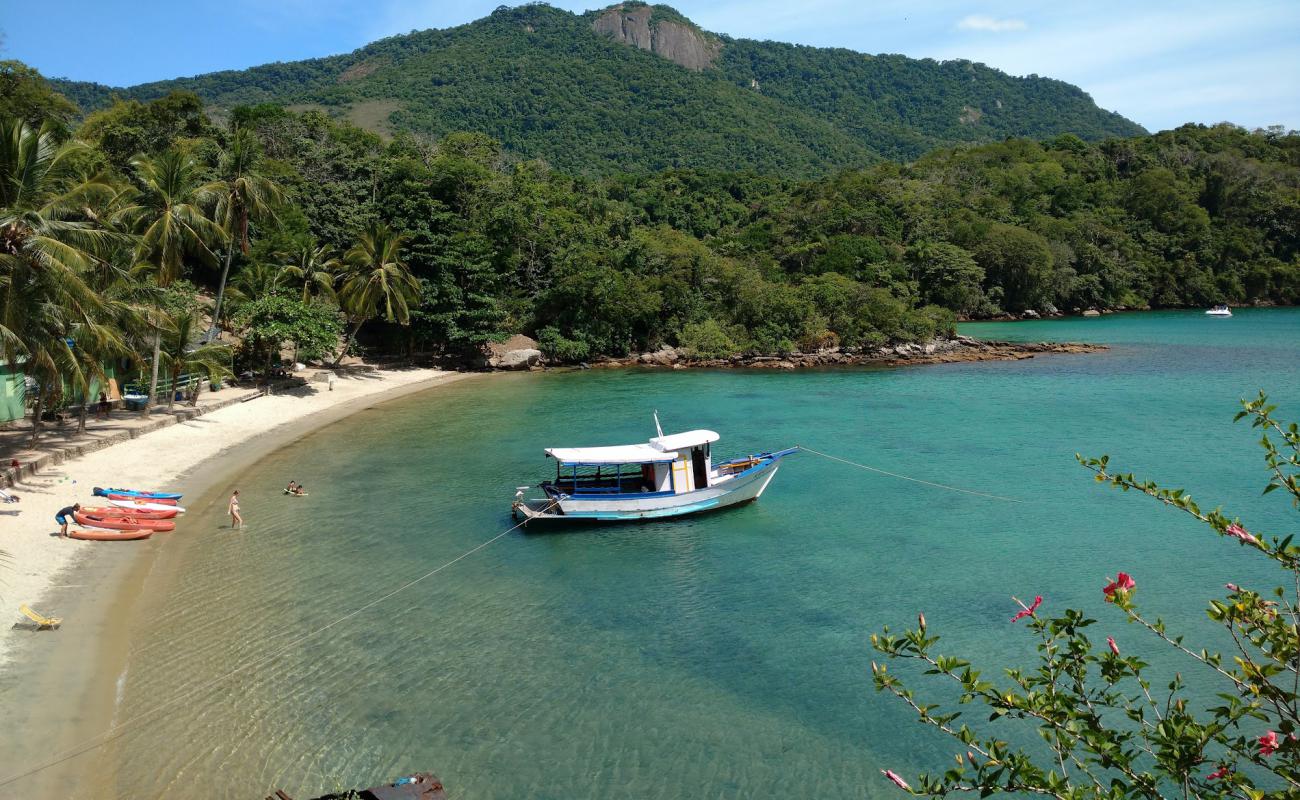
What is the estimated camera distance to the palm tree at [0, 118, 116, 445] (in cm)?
1725

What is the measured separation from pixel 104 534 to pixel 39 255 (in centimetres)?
632

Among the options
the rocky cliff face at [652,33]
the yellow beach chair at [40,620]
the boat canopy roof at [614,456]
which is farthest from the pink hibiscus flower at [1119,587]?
the rocky cliff face at [652,33]

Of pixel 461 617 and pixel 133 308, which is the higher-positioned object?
pixel 133 308

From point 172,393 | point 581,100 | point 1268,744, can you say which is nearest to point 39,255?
point 172,393

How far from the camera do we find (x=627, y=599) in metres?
17.7

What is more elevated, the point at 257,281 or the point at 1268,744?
the point at 257,281

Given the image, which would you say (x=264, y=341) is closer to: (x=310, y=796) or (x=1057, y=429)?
(x=310, y=796)

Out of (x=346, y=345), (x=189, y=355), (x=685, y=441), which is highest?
(x=189, y=355)

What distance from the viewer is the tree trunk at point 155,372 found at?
28377mm

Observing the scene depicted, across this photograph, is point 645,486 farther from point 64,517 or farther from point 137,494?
point 64,517

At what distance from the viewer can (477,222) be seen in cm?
5038

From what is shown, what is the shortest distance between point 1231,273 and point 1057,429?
72.9 meters

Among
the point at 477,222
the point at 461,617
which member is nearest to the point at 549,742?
the point at 461,617

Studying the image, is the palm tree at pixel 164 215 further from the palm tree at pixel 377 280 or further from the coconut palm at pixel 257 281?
the palm tree at pixel 377 280
